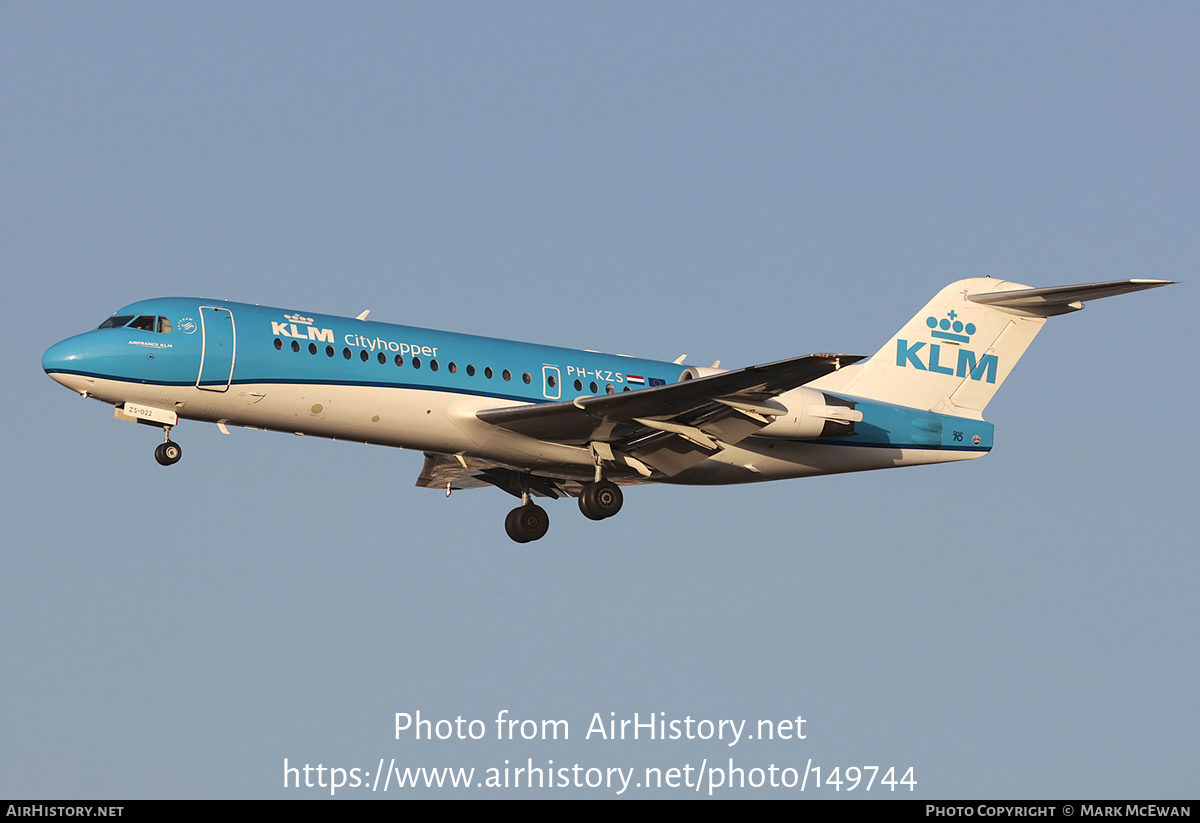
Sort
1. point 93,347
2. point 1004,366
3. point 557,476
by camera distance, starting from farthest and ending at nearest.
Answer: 1. point 1004,366
2. point 557,476
3. point 93,347

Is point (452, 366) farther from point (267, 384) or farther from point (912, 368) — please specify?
point (912, 368)

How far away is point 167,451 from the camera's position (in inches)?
891

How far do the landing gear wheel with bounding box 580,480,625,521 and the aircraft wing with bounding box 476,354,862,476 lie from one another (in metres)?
0.52

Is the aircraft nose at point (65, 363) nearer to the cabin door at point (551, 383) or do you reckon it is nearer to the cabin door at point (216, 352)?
the cabin door at point (216, 352)

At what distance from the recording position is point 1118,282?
24188mm

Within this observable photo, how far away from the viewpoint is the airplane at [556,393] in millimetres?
22438

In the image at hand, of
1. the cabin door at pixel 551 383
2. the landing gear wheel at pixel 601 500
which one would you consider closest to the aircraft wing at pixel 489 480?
the landing gear wheel at pixel 601 500

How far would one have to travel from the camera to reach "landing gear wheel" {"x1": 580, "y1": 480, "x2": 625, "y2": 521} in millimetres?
25141

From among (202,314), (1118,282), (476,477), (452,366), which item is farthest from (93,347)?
(1118,282)

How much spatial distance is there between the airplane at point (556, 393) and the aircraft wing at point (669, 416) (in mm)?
36

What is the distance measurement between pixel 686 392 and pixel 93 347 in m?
8.81

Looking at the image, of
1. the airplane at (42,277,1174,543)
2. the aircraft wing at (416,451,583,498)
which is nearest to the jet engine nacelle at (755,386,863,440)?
the airplane at (42,277,1174,543)

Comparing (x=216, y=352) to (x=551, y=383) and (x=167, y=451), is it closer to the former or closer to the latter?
(x=167, y=451)

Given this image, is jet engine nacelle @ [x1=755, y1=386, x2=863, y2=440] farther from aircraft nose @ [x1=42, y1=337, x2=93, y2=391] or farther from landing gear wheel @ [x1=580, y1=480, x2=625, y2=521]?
aircraft nose @ [x1=42, y1=337, x2=93, y2=391]
